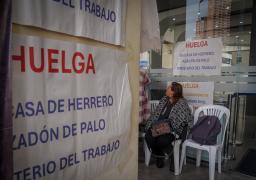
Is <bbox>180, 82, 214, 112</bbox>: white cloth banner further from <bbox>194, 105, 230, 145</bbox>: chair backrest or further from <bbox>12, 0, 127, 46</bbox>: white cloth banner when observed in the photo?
<bbox>12, 0, 127, 46</bbox>: white cloth banner

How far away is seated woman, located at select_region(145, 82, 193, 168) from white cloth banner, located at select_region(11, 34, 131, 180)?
4.77 ft

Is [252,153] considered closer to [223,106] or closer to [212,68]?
[223,106]

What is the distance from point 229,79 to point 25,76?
2.72 m

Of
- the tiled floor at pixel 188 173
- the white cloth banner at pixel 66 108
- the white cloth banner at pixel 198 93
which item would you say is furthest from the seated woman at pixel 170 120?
the white cloth banner at pixel 66 108

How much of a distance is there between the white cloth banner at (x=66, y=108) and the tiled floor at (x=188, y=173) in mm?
1499

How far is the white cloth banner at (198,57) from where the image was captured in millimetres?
2979

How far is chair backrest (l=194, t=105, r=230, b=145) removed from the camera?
9.03 ft

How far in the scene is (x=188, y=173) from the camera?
9.04 ft

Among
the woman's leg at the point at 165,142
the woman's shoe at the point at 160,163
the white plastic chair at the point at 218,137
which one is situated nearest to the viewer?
the white plastic chair at the point at 218,137

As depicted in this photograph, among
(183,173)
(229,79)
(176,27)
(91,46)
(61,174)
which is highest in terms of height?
(176,27)

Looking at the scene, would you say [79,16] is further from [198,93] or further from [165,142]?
[198,93]

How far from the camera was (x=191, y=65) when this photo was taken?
3217 mm

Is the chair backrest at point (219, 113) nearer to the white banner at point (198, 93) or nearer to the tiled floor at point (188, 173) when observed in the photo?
the white banner at point (198, 93)

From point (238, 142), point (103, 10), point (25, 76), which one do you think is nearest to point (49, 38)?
point (25, 76)
